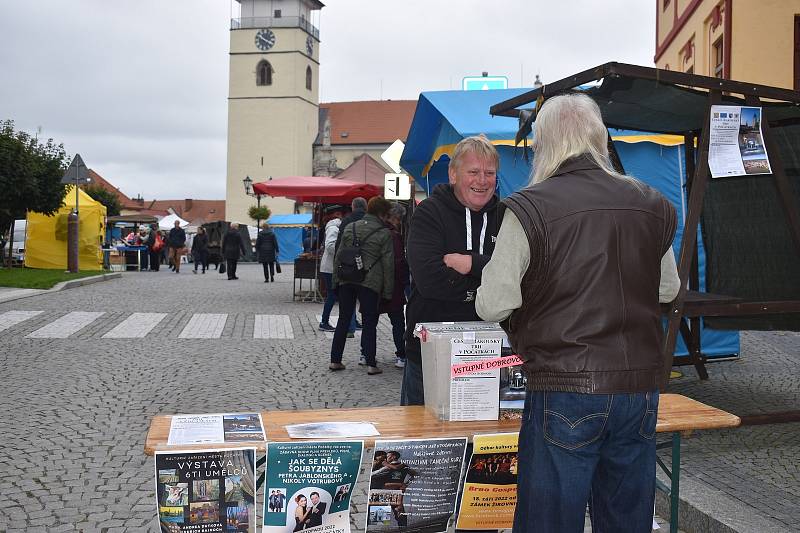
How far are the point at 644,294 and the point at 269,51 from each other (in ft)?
275

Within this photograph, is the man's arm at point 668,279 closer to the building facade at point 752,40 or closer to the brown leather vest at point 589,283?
the brown leather vest at point 589,283

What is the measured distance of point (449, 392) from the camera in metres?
3.39

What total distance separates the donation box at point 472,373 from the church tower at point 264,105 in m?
79.1

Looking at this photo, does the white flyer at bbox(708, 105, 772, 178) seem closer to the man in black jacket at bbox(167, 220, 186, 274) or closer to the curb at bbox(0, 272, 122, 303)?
the curb at bbox(0, 272, 122, 303)

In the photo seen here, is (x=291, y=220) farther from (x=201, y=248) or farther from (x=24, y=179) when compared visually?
(x=24, y=179)

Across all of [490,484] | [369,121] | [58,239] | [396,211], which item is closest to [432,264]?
[490,484]

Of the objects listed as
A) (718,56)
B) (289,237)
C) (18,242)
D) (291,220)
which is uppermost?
(718,56)

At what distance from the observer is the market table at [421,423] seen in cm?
325

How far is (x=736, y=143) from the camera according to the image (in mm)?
5730

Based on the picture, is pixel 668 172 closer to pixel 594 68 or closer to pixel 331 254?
pixel 594 68

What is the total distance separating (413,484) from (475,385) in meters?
0.44

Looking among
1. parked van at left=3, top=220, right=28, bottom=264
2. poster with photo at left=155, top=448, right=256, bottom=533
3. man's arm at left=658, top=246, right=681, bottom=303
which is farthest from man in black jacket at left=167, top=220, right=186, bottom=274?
man's arm at left=658, top=246, right=681, bottom=303

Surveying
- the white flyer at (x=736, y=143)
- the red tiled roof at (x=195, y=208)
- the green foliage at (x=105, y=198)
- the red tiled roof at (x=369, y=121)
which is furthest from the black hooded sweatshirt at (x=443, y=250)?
the red tiled roof at (x=195, y=208)

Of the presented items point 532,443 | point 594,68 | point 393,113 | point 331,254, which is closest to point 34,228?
point 331,254
